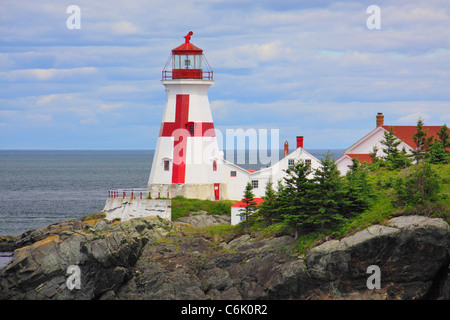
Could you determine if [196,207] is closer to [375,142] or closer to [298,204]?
[298,204]

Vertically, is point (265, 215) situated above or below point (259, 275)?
above

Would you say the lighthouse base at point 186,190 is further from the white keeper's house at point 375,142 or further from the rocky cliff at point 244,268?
the rocky cliff at point 244,268

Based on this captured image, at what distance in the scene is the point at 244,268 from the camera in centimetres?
2955

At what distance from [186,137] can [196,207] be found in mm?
4471

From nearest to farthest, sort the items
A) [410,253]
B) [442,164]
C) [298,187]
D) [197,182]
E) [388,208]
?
1. [410,253]
2. [388,208]
3. [298,187]
4. [442,164]
5. [197,182]

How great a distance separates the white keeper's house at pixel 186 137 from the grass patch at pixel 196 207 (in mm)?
916

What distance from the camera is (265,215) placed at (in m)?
33.4

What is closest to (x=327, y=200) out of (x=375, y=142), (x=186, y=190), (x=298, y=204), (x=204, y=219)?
(x=298, y=204)

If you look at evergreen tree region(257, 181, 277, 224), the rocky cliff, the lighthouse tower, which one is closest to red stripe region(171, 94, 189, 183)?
the lighthouse tower

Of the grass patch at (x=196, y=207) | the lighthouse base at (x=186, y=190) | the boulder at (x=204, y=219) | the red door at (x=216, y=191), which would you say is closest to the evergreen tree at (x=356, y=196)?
the boulder at (x=204, y=219)
